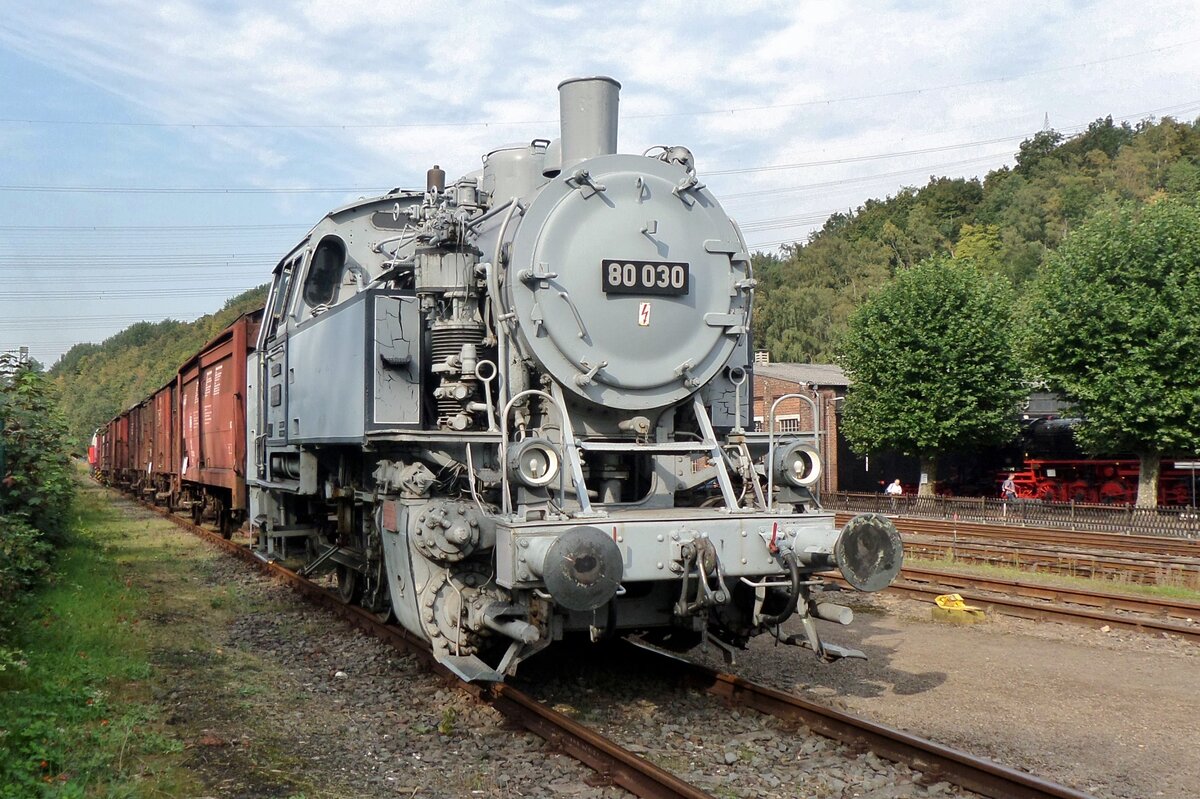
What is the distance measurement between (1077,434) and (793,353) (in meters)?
43.5

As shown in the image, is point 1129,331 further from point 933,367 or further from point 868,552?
point 868,552

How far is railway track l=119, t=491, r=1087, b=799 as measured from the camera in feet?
15.1

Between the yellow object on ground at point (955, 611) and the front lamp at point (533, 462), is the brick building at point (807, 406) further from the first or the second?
the front lamp at point (533, 462)

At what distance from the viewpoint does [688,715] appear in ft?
19.8

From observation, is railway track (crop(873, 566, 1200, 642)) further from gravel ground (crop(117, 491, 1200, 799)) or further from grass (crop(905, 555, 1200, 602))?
grass (crop(905, 555, 1200, 602))

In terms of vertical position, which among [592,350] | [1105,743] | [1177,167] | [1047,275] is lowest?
[1105,743]

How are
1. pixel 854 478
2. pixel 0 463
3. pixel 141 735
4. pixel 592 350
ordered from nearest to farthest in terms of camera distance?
pixel 141 735
pixel 592 350
pixel 0 463
pixel 854 478

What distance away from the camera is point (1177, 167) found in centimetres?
6272

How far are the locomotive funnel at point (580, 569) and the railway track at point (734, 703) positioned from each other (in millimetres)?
805

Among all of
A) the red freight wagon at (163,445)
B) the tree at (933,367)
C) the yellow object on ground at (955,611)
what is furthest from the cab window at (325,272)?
the tree at (933,367)

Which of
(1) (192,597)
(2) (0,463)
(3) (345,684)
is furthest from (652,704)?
(1) (192,597)

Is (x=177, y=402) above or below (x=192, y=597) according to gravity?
above

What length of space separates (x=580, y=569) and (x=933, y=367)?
22.7 metres

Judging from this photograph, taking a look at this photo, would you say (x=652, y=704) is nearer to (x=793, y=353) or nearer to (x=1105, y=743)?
(x=1105, y=743)
